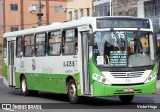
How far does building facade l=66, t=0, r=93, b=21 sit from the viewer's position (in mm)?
51500

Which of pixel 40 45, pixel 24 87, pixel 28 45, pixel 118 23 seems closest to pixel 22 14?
pixel 24 87

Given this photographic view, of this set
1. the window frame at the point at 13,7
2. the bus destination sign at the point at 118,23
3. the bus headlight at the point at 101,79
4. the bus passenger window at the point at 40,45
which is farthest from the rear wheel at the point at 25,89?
the window frame at the point at 13,7

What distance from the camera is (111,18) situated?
16.0 metres

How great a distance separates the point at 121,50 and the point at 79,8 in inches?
1507

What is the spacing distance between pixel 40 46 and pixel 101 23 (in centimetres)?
485

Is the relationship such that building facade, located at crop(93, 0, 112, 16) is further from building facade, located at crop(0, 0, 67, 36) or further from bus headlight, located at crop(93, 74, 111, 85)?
bus headlight, located at crop(93, 74, 111, 85)

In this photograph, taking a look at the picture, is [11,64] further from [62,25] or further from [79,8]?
[79,8]

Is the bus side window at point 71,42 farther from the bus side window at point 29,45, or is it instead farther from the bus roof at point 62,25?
the bus side window at point 29,45

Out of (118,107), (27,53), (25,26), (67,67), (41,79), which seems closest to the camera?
(118,107)

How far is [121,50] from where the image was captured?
15539mm

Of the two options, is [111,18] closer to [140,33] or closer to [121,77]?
[140,33]

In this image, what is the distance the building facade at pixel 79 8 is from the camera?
169 ft

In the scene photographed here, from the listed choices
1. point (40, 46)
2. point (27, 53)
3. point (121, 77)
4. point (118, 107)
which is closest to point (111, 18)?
point (121, 77)

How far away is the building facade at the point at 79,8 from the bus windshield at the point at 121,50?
35.2 m
